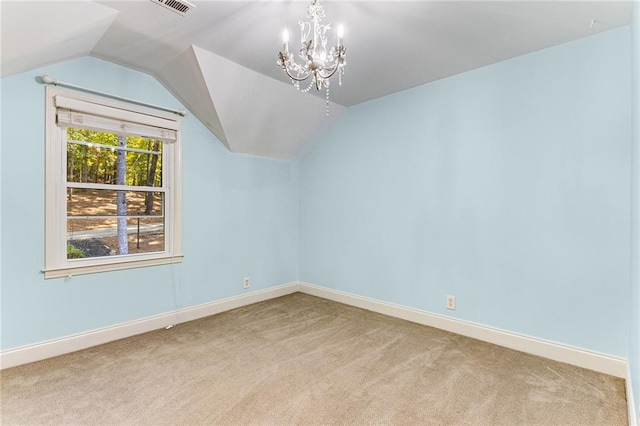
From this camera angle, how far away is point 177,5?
1.99 meters

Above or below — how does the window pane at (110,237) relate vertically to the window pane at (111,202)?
below

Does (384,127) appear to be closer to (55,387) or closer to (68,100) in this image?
(68,100)

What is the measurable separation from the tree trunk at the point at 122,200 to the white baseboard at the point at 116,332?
707 mm

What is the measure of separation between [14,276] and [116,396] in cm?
124

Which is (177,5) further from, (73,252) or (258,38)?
(73,252)

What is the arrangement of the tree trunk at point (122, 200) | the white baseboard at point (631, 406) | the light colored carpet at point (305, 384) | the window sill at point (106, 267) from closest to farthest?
1. the white baseboard at point (631, 406)
2. the light colored carpet at point (305, 384)
3. the window sill at point (106, 267)
4. the tree trunk at point (122, 200)

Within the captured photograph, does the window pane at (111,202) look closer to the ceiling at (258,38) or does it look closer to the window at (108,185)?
the window at (108,185)

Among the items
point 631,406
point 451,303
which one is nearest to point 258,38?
point 451,303

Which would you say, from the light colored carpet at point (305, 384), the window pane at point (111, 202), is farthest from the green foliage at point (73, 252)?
the light colored carpet at point (305, 384)

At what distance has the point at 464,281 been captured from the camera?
2967 mm

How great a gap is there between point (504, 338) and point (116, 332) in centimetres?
337

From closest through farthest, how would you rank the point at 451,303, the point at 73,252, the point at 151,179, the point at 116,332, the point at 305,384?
the point at 305,384 < the point at 73,252 < the point at 116,332 < the point at 451,303 < the point at 151,179

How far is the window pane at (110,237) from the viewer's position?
270 cm

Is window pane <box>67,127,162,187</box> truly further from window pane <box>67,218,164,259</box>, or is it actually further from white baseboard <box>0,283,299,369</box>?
white baseboard <box>0,283,299,369</box>
